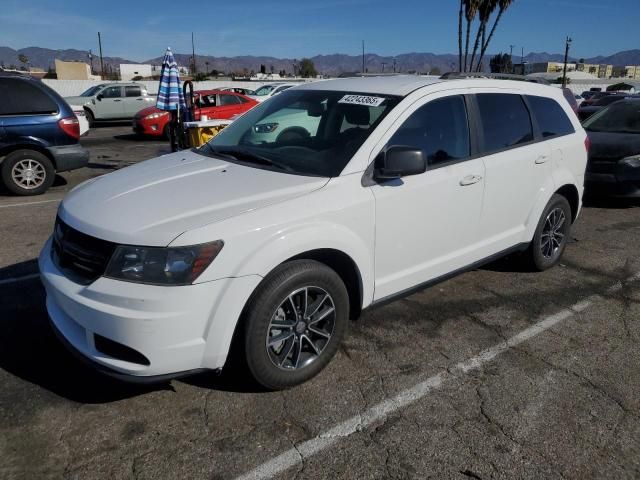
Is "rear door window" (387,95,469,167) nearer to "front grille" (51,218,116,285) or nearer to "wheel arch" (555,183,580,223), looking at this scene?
"wheel arch" (555,183,580,223)

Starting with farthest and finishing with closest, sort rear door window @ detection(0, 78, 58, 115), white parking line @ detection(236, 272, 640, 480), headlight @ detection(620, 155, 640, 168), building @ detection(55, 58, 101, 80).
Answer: building @ detection(55, 58, 101, 80), rear door window @ detection(0, 78, 58, 115), headlight @ detection(620, 155, 640, 168), white parking line @ detection(236, 272, 640, 480)

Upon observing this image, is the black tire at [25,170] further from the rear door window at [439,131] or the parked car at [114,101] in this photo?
the parked car at [114,101]

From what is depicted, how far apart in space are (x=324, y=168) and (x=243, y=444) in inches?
63.9

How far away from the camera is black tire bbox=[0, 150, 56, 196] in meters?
7.80

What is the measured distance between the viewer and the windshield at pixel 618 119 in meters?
8.10

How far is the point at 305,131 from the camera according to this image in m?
3.75

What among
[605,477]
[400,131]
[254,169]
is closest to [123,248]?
[254,169]

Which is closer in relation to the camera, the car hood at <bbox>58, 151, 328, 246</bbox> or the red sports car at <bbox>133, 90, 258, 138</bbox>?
the car hood at <bbox>58, 151, 328, 246</bbox>

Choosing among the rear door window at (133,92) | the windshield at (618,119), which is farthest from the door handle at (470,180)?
the rear door window at (133,92)

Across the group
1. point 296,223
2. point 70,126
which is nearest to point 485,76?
point 296,223

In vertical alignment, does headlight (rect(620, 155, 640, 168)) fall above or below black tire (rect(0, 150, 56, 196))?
above

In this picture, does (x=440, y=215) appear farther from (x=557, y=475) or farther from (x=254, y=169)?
(x=557, y=475)

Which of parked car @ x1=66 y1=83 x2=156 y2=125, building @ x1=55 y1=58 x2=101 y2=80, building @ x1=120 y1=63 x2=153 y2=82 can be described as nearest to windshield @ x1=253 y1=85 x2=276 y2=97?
parked car @ x1=66 y1=83 x2=156 y2=125

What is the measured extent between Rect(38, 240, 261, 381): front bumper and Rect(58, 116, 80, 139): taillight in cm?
608
